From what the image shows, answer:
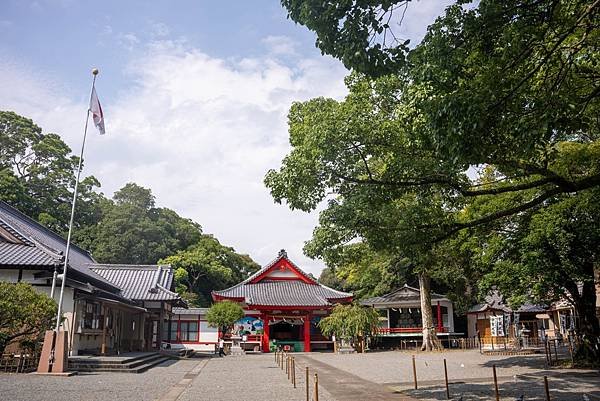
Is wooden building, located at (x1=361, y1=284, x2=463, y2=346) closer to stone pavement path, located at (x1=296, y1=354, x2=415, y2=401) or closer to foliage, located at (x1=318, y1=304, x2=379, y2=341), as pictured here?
foliage, located at (x1=318, y1=304, x2=379, y2=341)

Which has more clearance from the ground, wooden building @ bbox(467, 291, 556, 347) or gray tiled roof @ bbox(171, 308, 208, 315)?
gray tiled roof @ bbox(171, 308, 208, 315)

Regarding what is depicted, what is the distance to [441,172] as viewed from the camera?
10.3 metres

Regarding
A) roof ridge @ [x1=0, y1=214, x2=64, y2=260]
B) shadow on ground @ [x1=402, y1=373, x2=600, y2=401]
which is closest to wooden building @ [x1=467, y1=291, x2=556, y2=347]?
shadow on ground @ [x1=402, y1=373, x2=600, y2=401]

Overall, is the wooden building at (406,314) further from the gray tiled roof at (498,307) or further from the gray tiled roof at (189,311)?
the gray tiled roof at (189,311)

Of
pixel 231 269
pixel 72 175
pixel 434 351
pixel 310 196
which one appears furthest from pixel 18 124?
pixel 310 196

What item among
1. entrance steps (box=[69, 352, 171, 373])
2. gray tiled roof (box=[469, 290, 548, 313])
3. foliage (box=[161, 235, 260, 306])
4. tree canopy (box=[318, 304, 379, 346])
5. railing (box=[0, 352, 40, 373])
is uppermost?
foliage (box=[161, 235, 260, 306])

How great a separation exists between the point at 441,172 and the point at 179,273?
49069mm

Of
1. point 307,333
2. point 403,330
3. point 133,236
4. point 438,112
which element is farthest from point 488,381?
point 133,236

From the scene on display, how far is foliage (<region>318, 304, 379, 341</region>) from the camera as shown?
3231cm

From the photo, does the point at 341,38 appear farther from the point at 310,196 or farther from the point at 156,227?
the point at 156,227

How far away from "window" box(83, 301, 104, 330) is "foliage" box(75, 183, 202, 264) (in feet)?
111

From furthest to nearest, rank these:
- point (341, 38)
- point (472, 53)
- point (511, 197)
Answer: point (511, 197) < point (472, 53) < point (341, 38)

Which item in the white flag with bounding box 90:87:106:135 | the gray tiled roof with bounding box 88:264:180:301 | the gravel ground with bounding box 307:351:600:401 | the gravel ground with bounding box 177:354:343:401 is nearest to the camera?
the gravel ground with bounding box 307:351:600:401

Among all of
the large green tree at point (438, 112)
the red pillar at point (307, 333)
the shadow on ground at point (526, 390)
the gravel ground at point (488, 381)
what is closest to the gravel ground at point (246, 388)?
the gravel ground at point (488, 381)
